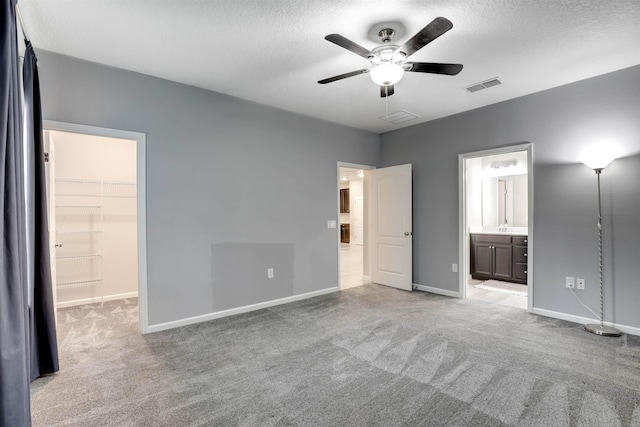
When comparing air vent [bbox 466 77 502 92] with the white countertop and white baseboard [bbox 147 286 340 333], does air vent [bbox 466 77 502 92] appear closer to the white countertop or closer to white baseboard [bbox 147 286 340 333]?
the white countertop

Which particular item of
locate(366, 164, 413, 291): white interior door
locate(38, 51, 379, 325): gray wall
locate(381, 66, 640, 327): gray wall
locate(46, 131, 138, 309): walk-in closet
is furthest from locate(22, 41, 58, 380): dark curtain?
locate(381, 66, 640, 327): gray wall

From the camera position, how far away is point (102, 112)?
3023mm

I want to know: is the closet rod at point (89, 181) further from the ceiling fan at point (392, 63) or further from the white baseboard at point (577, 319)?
the white baseboard at point (577, 319)

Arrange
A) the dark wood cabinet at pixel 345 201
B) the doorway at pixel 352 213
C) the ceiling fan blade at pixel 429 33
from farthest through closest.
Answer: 1. the dark wood cabinet at pixel 345 201
2. the doorway at pixel 352 213
3. the ceiling fan blade at pixel 429 33

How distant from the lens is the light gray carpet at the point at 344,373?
1930 mm

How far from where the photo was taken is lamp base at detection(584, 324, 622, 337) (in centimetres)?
308

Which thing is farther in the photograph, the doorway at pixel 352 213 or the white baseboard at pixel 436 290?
the doorway at pixel 352 213

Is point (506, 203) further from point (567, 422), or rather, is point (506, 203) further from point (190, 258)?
point (190, 258)

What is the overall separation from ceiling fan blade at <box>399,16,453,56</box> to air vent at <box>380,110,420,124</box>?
2.34 metres

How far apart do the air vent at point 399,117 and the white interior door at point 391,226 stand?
0.72m

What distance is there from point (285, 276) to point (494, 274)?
3785 millimetres

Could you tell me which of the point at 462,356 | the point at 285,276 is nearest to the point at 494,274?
the point at 462,356

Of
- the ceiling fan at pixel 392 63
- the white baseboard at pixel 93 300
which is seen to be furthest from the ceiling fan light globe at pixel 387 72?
the white baseboard at pixel 93 300

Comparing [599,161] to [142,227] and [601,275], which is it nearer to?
[601,275]
